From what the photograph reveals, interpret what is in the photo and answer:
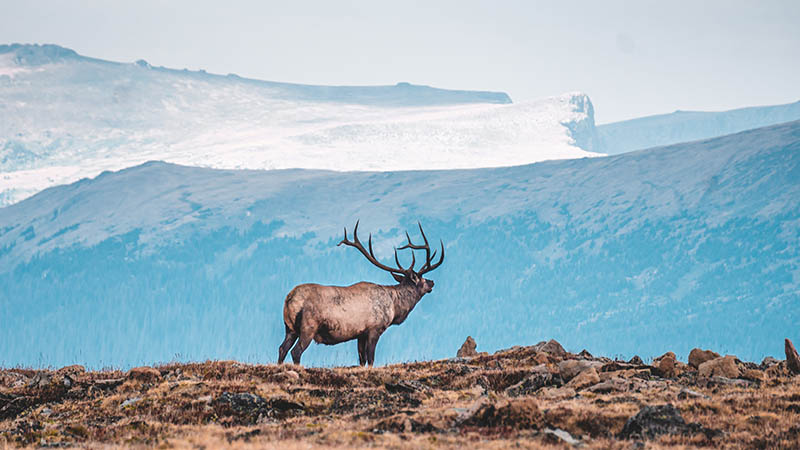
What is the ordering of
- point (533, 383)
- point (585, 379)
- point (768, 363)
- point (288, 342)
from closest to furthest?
point (585, 379) < point (533, 383) < point (768, 363) < point (288, 342)

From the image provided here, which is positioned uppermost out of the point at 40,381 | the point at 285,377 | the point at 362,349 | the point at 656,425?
the point at 656,425

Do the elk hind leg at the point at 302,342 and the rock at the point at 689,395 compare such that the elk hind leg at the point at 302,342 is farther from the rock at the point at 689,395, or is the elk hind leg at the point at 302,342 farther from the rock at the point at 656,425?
the rock at the point at 656,425

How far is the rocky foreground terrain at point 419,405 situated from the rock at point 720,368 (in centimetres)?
3

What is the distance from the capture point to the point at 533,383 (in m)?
21.4

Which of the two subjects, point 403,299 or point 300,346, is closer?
point 300,346

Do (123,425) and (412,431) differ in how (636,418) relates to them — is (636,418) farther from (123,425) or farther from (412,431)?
(123,425)

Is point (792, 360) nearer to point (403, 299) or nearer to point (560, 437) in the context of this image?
point (560, 437)

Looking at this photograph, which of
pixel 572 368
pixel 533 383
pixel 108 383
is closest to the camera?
pixel 533 383

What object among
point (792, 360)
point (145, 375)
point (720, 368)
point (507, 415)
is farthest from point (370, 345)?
point (507, 415)

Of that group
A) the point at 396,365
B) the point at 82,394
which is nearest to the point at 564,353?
the point at 396,365

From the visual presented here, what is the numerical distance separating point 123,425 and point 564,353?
14.0m

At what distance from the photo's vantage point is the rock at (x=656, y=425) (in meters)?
15.5

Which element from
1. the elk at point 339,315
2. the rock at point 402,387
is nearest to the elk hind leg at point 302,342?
the elk at point 339,315

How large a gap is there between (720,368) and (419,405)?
288 inches
